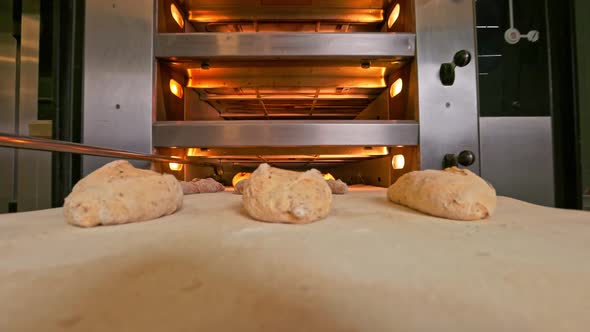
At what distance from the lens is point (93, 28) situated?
3.28 feet

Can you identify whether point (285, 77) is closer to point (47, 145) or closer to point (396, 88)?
point (396, 88)

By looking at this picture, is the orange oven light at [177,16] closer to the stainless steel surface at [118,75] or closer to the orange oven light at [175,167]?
the stainless steel surface at [118,75]

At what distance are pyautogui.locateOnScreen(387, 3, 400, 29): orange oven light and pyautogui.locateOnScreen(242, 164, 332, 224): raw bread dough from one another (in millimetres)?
1154

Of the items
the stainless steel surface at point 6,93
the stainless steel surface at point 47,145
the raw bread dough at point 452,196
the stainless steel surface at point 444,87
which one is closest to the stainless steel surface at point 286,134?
the stainless steel surface at point 444,87

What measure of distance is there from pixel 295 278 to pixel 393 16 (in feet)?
4.81

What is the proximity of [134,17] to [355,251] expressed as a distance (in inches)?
53.2

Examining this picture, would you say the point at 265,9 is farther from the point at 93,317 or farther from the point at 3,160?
the point at 3,160

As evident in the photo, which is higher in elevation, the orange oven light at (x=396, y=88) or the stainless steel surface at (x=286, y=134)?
the orange oven light at (x=396, y=88)

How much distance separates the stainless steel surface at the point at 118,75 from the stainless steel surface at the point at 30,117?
465 mm

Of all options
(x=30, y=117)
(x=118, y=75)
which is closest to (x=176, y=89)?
(x=118, y=75)

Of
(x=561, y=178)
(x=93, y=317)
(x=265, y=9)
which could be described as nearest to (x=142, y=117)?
(x=265, y=9)

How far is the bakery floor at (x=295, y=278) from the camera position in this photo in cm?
19

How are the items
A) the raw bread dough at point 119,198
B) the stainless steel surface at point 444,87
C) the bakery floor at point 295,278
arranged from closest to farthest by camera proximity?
1. the bakery floor at point 295,278
2. the raw bread dough at point 119,198
3. the stainless steel surface at point 444,87

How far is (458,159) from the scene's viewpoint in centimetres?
94
